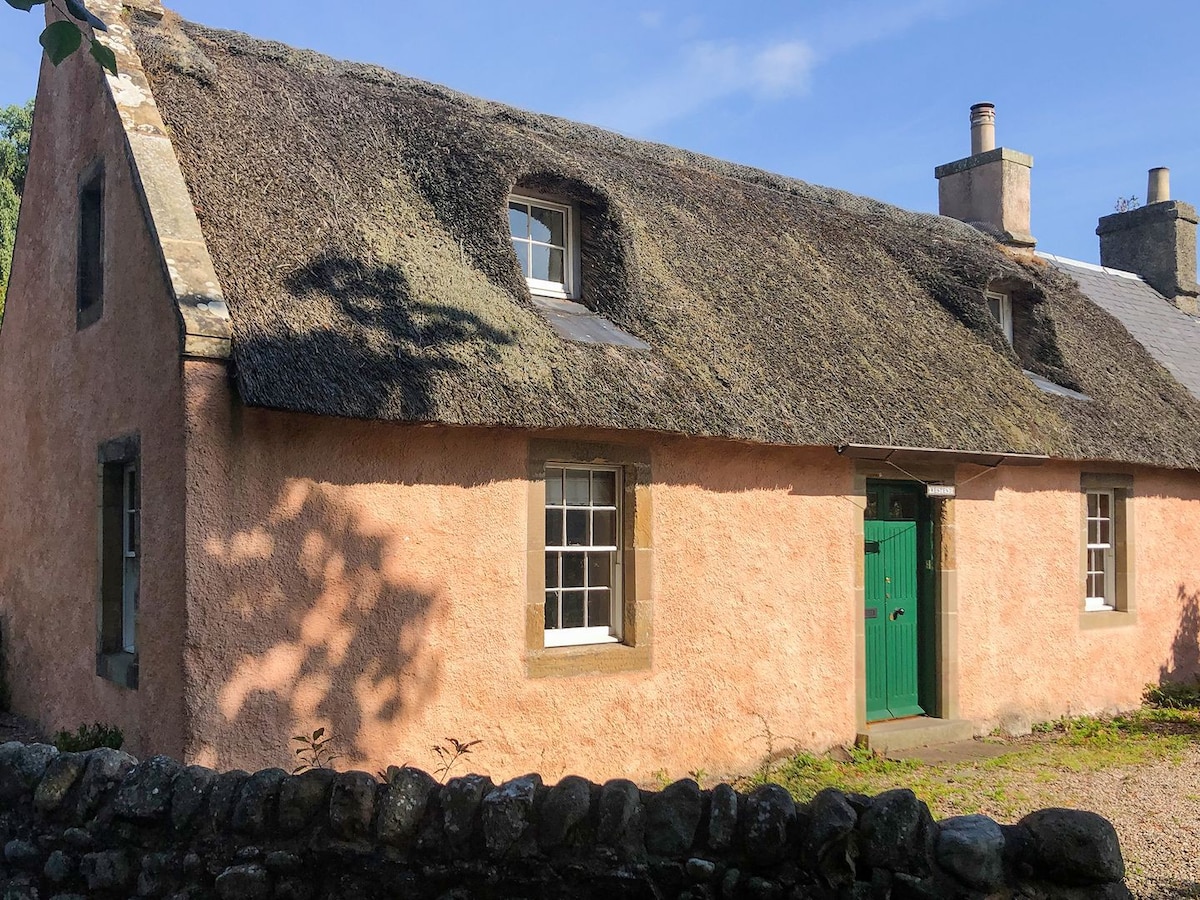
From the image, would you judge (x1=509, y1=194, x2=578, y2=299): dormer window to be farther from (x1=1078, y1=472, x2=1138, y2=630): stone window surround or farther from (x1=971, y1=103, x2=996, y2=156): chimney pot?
(x1=971, y1=103, x2=996, y2=156): chimney pot

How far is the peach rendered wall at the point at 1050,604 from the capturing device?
34.0 feet

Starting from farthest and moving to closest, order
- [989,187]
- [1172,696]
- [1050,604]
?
1. [989,187]
2. [1172,696]
3. [1050,604]

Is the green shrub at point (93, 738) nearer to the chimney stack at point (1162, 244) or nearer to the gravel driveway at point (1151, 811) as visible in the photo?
the gravel driveway at point (1151, 811)

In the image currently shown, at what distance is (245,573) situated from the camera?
6.23 m

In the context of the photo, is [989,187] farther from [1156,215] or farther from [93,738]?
[93,738]

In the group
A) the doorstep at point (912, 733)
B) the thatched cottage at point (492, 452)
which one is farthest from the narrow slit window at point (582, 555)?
the doorstep at point (912, 733)

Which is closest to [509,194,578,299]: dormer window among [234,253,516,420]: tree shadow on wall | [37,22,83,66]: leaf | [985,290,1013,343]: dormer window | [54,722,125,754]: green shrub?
[234,253,516,420]: tree shadow on wall

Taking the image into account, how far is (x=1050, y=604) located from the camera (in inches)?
434

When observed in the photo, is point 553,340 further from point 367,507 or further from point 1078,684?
point 1078,684

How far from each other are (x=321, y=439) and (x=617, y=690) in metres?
2.85

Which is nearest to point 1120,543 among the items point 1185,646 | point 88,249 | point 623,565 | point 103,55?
point 1185,646

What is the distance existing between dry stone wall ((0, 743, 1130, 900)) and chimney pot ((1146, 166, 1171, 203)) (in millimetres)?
17095

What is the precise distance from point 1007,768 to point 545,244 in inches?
230

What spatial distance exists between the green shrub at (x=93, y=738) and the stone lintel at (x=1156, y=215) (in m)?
17.2
